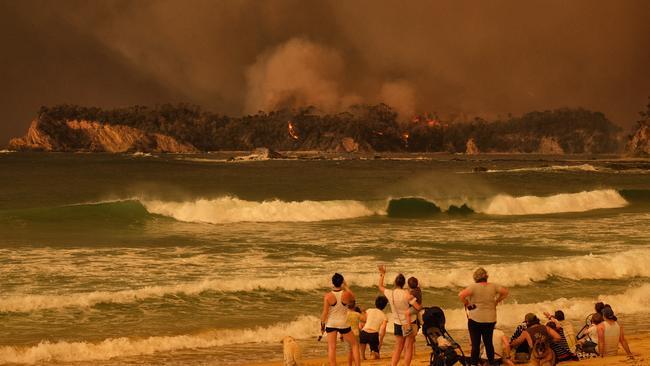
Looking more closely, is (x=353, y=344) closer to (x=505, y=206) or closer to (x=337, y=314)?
(x=337, y=314)

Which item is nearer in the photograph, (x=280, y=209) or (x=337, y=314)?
(x=337, y=314)

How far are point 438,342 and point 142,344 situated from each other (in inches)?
218

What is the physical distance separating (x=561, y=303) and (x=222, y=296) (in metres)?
7.39

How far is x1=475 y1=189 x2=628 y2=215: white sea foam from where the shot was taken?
149ft

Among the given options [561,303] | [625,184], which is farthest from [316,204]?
[625,184]

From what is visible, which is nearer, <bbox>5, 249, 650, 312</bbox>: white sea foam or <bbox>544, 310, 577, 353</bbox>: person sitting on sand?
<bbox>544, 310, 577, 353</bbox>: person sitting on sand

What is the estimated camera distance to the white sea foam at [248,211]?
125 feet

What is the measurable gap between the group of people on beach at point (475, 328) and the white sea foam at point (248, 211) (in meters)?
25.7

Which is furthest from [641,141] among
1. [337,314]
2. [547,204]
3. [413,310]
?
[337,314]

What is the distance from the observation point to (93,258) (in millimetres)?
22922

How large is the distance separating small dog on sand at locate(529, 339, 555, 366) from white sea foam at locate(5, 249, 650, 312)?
8003 millimetres

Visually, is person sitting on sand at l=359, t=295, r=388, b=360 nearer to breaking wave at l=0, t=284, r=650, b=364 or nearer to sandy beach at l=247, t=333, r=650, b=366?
sandy beach at l=247, t=333, r=650, b=366

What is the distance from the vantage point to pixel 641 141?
186 m

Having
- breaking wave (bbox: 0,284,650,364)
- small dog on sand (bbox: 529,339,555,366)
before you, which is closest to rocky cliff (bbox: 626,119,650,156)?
breaking wave (bbox: 0,284,650,364)
